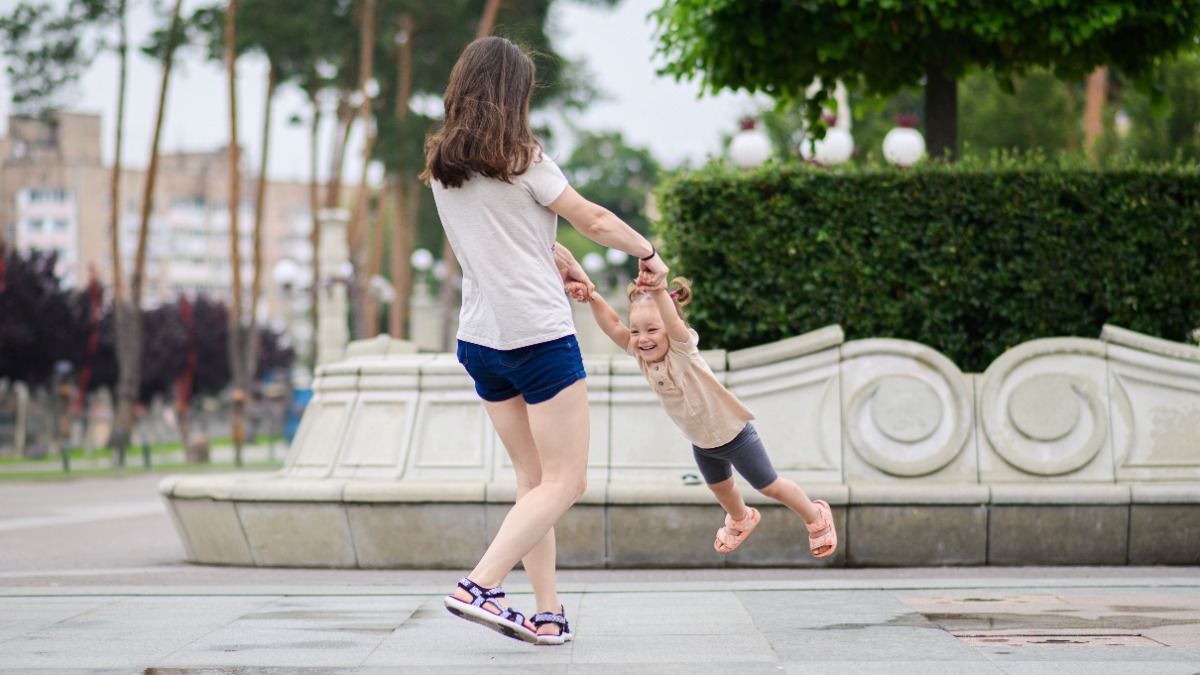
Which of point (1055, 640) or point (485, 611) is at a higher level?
point (485, 611)

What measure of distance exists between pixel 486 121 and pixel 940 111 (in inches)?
292

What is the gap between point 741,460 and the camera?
571cm

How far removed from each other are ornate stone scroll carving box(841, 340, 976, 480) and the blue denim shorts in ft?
12.8

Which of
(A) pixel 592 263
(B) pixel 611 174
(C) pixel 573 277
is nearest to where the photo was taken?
(C) pixel 573 277

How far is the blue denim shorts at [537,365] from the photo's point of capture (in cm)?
458

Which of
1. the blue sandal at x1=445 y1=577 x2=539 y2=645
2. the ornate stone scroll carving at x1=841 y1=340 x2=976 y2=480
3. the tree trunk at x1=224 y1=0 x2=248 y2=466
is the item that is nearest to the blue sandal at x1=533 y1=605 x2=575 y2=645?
the blue sandal at x1=445 y1=577 x2=539 y2=645

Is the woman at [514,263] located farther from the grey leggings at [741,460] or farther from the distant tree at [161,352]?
the distant tree at [161,352]

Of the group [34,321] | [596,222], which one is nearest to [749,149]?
[596,222]

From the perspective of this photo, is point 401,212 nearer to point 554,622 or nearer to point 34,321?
point 34,321

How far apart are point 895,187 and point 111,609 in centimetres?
531

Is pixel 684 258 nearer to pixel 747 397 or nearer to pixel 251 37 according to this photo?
pixel 747 397

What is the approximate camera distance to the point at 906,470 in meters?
8.16

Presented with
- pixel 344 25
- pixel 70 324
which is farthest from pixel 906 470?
pixel 70 324

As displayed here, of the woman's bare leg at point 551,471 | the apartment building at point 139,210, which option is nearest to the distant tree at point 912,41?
the woman's bare leg at point 551,471
